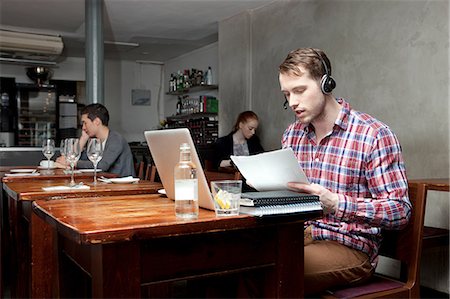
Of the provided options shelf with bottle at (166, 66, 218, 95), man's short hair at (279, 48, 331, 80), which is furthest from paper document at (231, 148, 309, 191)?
shelf with bottle at (166, 66, 218, 95)

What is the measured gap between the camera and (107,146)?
3.84m

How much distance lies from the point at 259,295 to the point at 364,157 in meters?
0.61

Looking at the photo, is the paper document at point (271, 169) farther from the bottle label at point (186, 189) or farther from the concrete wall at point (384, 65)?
the concrete wall at point (384, 65)

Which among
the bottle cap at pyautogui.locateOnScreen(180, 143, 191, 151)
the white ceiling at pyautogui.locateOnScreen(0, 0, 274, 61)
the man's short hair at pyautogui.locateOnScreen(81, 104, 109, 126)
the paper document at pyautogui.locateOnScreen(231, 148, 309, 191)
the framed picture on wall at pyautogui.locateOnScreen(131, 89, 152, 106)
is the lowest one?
the paper document at pyautogui.locateOnScreen(231, 148, 309, 191)

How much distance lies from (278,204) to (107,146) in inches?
108

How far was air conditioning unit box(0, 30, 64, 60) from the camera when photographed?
6.92 m

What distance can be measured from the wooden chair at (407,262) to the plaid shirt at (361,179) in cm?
4

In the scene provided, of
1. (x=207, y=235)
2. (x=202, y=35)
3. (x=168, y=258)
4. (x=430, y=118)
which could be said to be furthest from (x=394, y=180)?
(x=202, y=35)

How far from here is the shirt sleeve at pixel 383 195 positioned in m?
1.56

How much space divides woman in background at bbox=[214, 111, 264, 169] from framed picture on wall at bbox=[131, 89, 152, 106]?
15.0 ft

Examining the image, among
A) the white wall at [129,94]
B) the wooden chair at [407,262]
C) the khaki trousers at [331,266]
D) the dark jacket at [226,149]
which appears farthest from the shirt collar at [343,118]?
the white wall at [129,94]

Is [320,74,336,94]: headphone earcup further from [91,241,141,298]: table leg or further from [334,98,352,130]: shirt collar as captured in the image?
[91,241,141,298]: table leg

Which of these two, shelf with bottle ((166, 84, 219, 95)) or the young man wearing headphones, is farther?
shelf with bottle ((166, 84, 219, 95))

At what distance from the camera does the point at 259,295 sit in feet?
4.69
